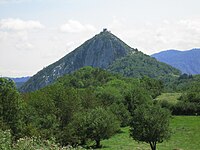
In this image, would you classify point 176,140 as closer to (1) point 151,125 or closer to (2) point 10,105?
A: (1) point 151,125

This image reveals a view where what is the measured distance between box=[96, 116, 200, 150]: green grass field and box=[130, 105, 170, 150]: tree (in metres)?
7.89

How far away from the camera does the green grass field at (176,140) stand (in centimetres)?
5897

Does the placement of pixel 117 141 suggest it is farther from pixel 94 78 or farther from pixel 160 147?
pixel 94 78

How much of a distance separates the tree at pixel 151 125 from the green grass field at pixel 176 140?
7887mm

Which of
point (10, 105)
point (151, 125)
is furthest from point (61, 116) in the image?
point (10, 105)

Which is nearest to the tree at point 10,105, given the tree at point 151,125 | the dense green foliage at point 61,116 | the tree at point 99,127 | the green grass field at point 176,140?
the dense green foliage at point 61,116

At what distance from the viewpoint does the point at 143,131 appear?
46594 millimetres

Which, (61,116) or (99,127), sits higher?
(61,116)

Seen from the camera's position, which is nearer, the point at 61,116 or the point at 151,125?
the point at 151,125

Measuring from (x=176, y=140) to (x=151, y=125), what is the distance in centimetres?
2229

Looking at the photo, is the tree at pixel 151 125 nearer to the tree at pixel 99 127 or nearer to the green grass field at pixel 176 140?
the green grass field at pixel 176 140

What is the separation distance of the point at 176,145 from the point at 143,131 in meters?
17.1

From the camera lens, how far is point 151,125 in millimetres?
46594

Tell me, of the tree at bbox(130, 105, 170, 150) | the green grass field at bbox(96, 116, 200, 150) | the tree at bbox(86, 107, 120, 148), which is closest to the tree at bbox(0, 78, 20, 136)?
the tree at bbox(130, 105, 170, 150)
